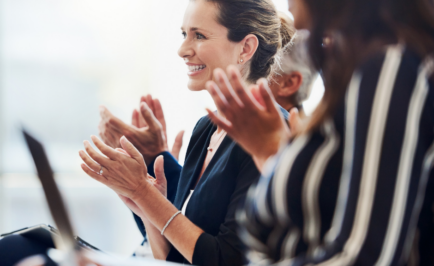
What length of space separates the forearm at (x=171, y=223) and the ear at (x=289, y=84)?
69cm

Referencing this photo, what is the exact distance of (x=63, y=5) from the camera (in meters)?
2.57

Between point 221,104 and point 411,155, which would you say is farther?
point 221,104

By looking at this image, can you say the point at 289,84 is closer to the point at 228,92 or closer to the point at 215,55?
the point at 215,55

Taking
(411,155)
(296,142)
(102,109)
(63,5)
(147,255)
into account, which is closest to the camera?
(411,155)

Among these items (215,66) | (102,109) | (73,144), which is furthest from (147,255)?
(73,144)

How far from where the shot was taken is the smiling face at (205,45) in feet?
4.09

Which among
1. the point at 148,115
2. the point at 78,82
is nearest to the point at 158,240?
the point at 148,115

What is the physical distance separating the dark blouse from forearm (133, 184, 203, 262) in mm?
25

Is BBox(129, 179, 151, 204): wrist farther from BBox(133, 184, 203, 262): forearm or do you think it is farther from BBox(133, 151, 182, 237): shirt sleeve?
BBox(133, 151, 182, 237): shirt sleeve

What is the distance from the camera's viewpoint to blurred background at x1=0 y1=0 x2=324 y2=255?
2.54m

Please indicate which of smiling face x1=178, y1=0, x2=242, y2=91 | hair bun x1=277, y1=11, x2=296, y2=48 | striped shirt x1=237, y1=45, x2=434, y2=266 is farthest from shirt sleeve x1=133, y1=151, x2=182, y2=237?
striped shirt x1=237, y1=45, x2=434, y2=266

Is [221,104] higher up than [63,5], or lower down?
lower down

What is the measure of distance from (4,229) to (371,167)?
2.72 metres

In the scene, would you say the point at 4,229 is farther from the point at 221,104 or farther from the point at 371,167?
the point at 371,167
